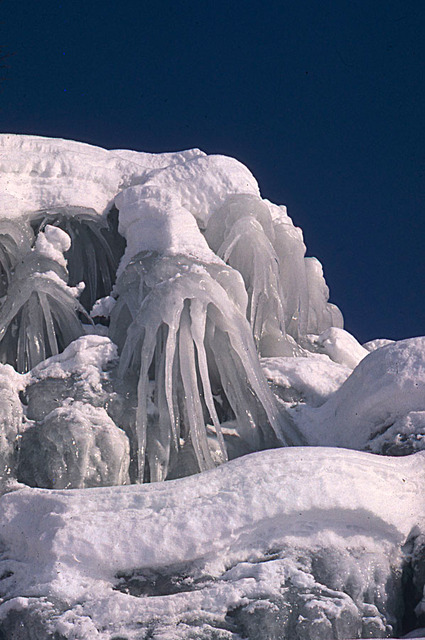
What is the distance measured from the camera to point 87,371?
3.88m

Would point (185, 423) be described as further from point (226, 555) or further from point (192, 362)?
point (226, 555)

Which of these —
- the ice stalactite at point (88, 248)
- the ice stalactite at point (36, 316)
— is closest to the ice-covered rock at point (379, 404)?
the ice stalactite at point (36, 316)

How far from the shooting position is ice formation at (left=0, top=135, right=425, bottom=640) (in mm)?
2479

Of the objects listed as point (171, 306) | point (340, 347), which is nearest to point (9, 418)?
point (171, 306)

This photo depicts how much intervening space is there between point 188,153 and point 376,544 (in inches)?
160

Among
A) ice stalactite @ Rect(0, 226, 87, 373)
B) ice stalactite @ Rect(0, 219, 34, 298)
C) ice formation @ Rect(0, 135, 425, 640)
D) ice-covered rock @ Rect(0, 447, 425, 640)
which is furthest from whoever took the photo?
ice stalactite @ Rect(0, 219, 34, 298)

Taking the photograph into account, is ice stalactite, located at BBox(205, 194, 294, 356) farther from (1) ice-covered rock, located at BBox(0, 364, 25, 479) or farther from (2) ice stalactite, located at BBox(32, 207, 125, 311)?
(1) ice-covered rock, located at BBox(0, 364, 25, 479)

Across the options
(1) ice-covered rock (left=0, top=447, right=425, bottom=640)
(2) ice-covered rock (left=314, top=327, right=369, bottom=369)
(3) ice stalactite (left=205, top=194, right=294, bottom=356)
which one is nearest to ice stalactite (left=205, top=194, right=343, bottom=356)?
(3) ice stalactite (left=205, top=194, right=294, bottom=356)

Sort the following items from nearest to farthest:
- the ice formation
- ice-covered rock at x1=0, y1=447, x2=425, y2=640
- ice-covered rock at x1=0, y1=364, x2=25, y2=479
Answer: ice-covered rock at x1=0, y1=447, x2=425, y2=640 < the ice formation < ice-covered rock at x1=0, y1=364, x2=25, y2=479

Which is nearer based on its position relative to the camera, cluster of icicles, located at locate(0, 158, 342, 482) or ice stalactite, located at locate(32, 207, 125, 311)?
cluster of icicles, located at locate(0, 158, 342, 482)

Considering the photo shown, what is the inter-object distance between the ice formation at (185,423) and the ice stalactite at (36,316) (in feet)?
0.04

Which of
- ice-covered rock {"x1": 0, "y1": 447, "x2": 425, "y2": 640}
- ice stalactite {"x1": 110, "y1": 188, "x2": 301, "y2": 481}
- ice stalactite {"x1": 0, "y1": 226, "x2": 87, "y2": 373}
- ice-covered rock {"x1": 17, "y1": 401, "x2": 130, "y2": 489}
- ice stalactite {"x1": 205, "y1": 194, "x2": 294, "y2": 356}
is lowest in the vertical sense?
ice-covered rock {"x1": 0, "y1": 447, "x2": 425, "y2": 640}

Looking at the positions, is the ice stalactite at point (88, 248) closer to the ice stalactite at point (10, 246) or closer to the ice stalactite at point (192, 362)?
the ice stalactite at point (10, 246)

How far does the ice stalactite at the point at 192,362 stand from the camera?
3625 mm
